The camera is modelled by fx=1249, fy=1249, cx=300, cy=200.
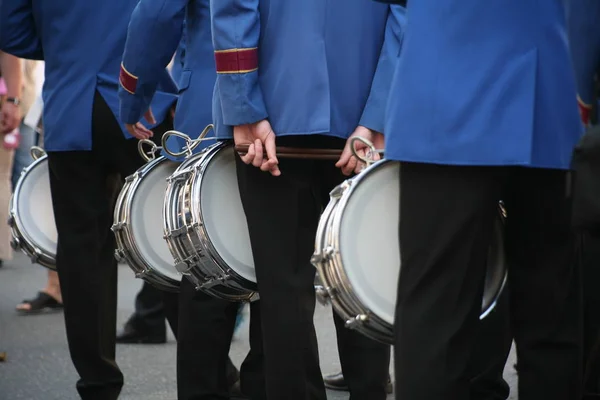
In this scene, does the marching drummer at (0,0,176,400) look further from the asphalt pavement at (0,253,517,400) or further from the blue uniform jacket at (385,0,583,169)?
the blue uniform jacket at (385,0,583,169)

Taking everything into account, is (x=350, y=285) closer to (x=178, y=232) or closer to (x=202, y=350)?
(x=178, y=232)

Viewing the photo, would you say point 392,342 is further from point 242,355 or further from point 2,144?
point 2,144

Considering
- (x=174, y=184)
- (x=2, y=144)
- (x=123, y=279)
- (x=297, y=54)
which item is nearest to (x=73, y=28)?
Result: (x=174, y=184)

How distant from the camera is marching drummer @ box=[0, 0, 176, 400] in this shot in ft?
Answer: 14.2

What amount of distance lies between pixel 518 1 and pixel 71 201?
88.5 inches

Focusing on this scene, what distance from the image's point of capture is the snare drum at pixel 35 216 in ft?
15.5

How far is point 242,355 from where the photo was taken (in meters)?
5.65

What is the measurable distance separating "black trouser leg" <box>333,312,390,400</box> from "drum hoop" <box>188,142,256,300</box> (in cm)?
30

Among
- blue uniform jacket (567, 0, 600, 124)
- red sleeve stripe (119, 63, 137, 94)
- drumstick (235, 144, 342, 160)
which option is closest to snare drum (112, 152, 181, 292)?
red sleeve stripe (119, 63, 137, 94)

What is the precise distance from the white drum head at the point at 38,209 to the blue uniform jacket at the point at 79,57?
44 centimetres

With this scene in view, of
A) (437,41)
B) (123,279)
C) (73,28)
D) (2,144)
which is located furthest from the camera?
(123,279)

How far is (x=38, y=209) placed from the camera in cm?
481

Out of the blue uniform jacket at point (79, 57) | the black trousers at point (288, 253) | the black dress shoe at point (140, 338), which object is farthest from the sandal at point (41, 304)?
the black trousers at point (288, 253)

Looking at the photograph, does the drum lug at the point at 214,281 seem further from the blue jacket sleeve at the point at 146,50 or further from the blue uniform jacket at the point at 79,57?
the blue uniform jacket at the point at 79,57
